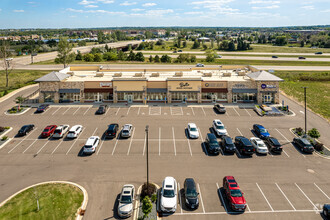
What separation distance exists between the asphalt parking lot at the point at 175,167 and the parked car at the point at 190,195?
55cm

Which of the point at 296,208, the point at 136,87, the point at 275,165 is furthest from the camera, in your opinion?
the point at 136,87

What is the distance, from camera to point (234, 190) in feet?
68.7

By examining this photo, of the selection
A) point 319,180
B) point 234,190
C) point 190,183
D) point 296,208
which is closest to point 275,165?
point 319,180

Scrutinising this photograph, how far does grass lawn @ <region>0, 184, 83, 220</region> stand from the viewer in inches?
768

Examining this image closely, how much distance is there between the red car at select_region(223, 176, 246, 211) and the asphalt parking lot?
60cm

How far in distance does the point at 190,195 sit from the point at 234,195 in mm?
3840

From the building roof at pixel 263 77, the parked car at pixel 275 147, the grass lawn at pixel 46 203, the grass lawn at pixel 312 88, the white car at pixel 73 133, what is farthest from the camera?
the building roof at pixel 263 77

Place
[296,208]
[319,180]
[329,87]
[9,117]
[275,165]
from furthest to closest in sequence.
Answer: [329,87] < [9,117] < [275,165] < [319,180] < [296,208]

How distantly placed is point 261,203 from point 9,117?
42.2m

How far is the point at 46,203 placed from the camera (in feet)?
68.2

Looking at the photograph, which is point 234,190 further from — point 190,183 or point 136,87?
point 136,87

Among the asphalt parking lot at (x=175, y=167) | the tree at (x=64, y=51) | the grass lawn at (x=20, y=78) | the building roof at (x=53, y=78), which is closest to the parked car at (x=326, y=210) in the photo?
the asphalt parking lot at (x=175, y=167)

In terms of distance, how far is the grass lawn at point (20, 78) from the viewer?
65125 mm

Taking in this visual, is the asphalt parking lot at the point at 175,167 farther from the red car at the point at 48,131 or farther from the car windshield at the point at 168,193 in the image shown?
the car windshield at the point at 168,193
